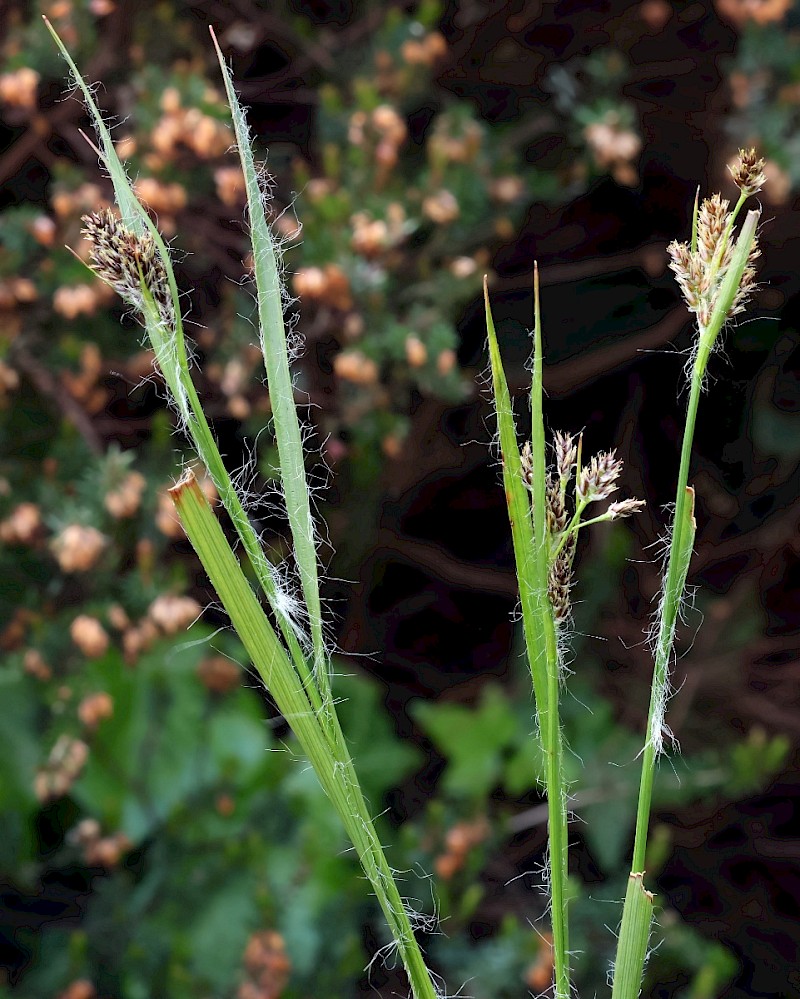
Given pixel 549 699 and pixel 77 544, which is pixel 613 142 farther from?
pixel 549 699

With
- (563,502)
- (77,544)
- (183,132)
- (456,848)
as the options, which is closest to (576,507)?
(563,502)

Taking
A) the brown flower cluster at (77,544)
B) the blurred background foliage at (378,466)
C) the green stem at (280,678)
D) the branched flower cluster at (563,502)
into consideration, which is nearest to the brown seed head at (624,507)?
the branched flower cluster at (563,502)

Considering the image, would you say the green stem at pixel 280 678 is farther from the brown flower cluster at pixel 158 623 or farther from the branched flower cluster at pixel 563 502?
the brown flower cluster at pixel 158 623

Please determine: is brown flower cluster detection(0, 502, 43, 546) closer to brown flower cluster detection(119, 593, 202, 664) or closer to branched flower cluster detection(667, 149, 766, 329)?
brown flower cluster detection(119, 593, 202, 664)

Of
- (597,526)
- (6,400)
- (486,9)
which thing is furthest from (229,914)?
(486,9)

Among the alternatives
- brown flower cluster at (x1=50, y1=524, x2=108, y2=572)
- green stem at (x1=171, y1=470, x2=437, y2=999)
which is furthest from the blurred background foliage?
green stem at (x1=171, y1=470, x2=437, y2=999)

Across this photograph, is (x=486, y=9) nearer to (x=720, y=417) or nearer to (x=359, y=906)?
(x=720, y=417)
